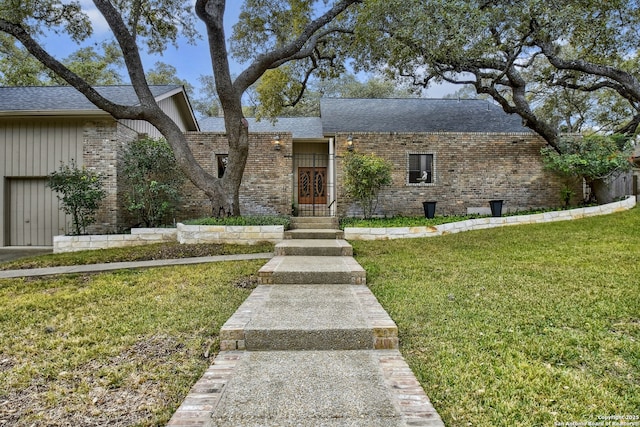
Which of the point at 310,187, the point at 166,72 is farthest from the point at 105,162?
the point at 166,72

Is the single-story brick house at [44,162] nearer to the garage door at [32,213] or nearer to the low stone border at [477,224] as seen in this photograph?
the garage door at [32,213]

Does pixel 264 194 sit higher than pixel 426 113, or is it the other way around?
pixel 426 113

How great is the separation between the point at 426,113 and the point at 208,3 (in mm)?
8742

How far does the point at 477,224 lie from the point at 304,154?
6.79 m

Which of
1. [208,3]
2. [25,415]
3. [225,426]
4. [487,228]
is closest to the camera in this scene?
[225,426]

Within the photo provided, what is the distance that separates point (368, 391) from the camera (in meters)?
2.03

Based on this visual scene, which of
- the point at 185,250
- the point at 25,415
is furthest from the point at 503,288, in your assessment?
the point at 185,250

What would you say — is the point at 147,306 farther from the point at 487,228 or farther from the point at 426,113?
the point at 426,113

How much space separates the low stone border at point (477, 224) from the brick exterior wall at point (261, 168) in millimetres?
3350

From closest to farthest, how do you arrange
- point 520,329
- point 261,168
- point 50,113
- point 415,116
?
1. point 520,329
2. point 50,113
3. point 261,168
4. point 415,116

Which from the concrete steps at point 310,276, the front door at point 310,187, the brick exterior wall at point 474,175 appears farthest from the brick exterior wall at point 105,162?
the brick exterior wall at point 474,175

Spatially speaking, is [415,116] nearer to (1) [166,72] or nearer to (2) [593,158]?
(2) [593,158]

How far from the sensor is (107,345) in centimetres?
276

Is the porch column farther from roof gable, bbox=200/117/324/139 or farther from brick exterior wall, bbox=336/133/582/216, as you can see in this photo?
roof gable, bbox=200/117/324/139
